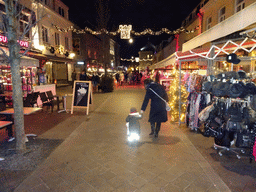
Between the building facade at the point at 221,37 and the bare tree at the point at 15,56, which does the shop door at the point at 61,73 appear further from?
the bare tree at the point at 15,56

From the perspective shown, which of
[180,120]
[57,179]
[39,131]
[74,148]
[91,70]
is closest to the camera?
[57,179]

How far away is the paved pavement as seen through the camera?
9.86ft

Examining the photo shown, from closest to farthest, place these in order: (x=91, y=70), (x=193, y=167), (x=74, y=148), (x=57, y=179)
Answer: (x=57, y=179), (x=193, y=167), (x=74, y=148), (x=91, y=70)

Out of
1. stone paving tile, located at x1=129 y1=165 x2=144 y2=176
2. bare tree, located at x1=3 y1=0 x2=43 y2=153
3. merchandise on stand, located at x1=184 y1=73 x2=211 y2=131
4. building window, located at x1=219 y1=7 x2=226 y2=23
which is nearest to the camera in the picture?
stone paving tile, located at x1=129 y1=165 x2=144 y2=176

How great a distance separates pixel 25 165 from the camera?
145 inches

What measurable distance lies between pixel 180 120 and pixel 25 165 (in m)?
4.78

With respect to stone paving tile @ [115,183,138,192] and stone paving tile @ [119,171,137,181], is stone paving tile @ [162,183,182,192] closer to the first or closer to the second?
stone paving tile @ [115,183,138,192]

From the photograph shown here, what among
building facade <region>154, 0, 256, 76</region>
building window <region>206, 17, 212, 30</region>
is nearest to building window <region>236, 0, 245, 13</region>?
building facade <region>154, 0, 256, 76</region>

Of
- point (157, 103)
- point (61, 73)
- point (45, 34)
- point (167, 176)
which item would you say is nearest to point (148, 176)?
point (167, 176)

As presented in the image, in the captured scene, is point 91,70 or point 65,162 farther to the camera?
point 91,70

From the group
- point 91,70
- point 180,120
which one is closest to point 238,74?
point 180,120

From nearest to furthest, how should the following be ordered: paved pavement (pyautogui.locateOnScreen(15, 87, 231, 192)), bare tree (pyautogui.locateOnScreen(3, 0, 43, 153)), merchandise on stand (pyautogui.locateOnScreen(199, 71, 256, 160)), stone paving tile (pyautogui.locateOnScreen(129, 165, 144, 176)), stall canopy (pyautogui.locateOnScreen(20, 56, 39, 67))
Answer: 1. paved pavement (pyautogui.locateOnScreen(15, 87, 231, 192))
2. stone paving tile (pyautogui.locateOnScreen(129, 165, 144, 176))
3. merchandise on stand (pyautogui.locateOnScreen(199, 71, 256, 160))
4. bare tree (pyautogui.locateOnScreen(3, 0, 43, 153))
5. stall canopy (pyautogui.locateOnScreen(20, 56, 39, 67))

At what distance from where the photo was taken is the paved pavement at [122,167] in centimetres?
301

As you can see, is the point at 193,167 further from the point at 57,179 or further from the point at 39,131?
the point at 39,131
